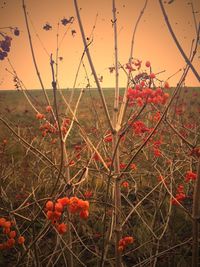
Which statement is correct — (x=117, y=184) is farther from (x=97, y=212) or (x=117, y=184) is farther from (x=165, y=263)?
(x=97, y=212)

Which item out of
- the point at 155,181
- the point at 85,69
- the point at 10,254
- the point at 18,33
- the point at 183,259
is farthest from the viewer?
the point at 155,181

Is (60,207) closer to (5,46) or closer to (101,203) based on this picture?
(101,203)

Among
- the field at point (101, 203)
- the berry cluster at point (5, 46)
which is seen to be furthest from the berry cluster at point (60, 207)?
the berry cluster at point (5, 46)

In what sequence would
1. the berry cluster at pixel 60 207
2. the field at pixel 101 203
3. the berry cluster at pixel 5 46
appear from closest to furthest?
the berry cluster at pixel 60 207 < the field at pixel 101 203 < the berry cluster at pixel 5 46

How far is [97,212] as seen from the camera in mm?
3980

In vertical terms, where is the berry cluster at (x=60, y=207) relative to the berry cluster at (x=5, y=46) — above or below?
below

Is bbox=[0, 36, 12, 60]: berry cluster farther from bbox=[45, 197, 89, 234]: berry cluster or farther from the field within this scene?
bbox=[45, 197, 89, 234]: berry cluster

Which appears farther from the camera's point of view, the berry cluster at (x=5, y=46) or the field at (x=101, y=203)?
the berry cluster at (x=5, y=46)

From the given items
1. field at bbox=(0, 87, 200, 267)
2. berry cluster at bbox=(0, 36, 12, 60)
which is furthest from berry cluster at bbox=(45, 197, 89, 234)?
berry cluster at bbox=(0, 36, 12, 60)

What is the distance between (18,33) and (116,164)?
1472 millimetres

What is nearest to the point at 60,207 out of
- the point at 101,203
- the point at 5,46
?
the point at 101,203

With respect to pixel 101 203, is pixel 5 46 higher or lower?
higher

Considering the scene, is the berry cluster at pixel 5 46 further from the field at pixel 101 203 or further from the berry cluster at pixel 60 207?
the berry cluster at pixel 60 207

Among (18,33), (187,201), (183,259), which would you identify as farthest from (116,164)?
(187,201)
